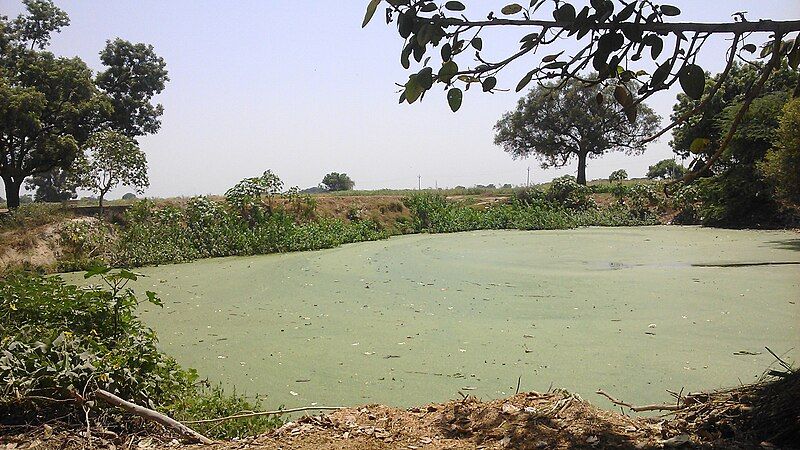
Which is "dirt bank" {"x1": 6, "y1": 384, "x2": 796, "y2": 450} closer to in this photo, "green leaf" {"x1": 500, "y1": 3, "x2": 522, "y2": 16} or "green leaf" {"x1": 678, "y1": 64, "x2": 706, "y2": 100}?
"green leaf" {"x1": 678, "y1": 64, "x2": 706, "y2": 100}

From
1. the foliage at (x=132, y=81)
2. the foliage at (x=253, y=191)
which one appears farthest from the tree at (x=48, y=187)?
the foliage at (x=253, y=191)

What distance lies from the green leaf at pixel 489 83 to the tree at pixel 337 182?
88.8ft

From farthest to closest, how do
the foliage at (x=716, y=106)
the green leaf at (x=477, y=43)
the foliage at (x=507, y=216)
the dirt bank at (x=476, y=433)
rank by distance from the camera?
the foliage at (x=507, y=216) < the foliage at (x=716, y=106) < the dirt bank at (x=476, y=433) < the green leaf at (x=477, y=43)

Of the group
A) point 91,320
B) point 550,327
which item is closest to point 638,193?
point 550,327

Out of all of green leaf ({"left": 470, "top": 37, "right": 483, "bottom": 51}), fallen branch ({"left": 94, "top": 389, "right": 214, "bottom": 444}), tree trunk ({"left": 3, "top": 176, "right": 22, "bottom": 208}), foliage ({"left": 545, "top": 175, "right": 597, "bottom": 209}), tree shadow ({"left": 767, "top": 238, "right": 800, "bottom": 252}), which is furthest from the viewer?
foliage ({"left": 545, "top": 175, "right": 597, "bottom": 209})

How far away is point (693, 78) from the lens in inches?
62.4

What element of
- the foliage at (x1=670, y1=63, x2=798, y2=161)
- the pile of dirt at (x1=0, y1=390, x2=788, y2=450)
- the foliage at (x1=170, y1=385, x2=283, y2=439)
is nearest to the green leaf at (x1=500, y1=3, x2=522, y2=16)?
the pile of dirt at (x1=0, y1=390, x2=788, y2=450)

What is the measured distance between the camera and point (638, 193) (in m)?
15.9

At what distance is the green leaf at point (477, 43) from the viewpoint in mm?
1751

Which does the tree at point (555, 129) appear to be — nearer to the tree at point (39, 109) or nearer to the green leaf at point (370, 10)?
the tree at point (39, 109)

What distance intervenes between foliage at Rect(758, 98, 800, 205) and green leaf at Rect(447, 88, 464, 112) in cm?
896

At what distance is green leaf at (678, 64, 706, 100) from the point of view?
1.58 meters

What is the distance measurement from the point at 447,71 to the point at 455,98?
0.08 meters

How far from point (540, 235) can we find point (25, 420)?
10699mm
